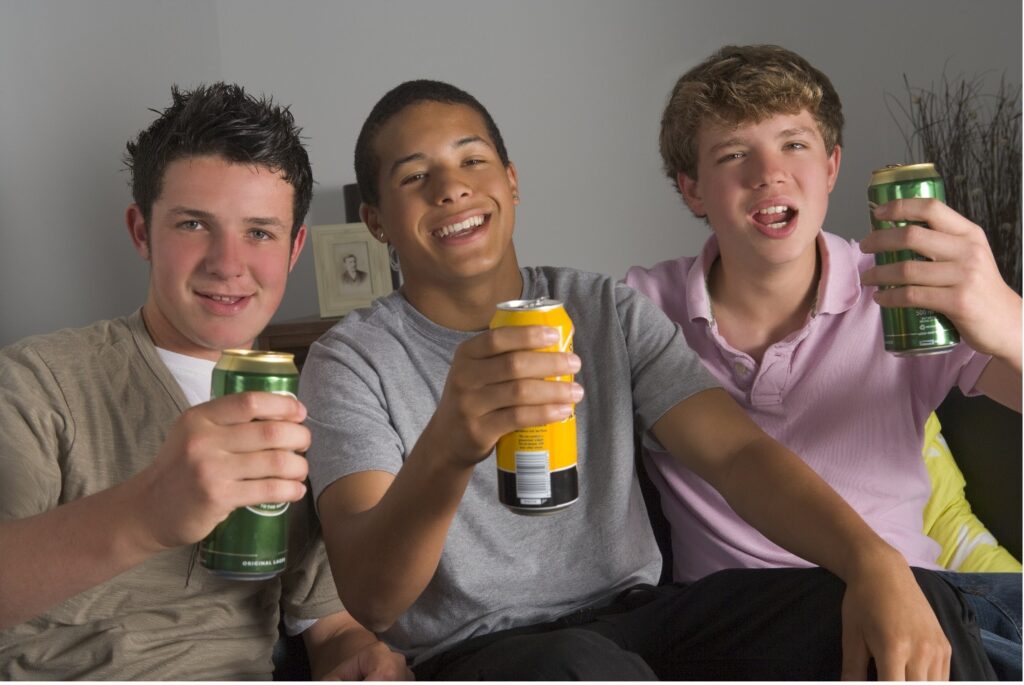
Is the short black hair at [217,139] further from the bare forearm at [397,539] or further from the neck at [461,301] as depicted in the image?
the bare forearm at [397,539]

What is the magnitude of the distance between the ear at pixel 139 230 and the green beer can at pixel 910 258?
0.92 m

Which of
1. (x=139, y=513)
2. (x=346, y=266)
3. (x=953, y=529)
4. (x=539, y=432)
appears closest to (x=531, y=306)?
(x=539, y=432)

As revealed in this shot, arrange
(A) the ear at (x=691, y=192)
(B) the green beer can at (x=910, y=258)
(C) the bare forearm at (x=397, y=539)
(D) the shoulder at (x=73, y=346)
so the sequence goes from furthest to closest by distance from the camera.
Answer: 1. (A) the ear at (x=691, y=192)
2. (D) the shoulder at (x=73, y=346)
3. (B) the green beer can at (x=910, y=258)
4. (C) the bare forearm at (x=397, y=539)

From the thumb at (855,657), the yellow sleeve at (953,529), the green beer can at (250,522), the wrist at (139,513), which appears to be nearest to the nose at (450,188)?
the green beer can at (250,522)

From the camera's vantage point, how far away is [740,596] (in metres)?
1.30

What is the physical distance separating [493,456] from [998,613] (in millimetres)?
691

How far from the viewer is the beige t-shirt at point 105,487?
1.24 m

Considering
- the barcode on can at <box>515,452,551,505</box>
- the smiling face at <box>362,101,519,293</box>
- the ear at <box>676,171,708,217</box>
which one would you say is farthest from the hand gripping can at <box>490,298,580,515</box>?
the ear at <box>676,171,708,217</box>

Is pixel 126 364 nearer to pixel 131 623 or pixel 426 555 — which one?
pixel 131 623

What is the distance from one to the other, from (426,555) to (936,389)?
32.0 inches

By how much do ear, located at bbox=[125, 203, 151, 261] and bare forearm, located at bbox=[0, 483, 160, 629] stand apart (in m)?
0.48

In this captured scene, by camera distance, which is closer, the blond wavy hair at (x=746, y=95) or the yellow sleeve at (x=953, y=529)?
the blond wavy hair at (x=746, y=95)

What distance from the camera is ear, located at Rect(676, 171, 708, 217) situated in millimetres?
1718

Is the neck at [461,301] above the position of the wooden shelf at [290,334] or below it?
above
